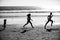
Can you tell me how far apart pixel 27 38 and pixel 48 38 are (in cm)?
126

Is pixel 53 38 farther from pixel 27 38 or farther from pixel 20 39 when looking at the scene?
pixel 20 39

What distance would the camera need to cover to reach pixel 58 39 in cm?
391

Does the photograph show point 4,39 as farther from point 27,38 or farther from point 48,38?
point 48,38

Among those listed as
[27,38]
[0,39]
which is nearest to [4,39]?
[0,39]

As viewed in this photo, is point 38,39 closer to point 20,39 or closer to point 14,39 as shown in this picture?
point 20,39

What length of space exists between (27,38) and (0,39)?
1.56 m

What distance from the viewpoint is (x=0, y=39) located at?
3861 millimetres

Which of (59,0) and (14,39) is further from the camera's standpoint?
(59,0)

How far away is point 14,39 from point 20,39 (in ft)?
1.15

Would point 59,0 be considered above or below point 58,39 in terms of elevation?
above

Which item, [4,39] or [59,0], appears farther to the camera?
[59,0]

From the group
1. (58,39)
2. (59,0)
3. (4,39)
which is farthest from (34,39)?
(59,0)

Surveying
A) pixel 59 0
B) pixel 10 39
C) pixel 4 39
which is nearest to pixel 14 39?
pixel 10 39

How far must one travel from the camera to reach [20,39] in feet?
12.8
